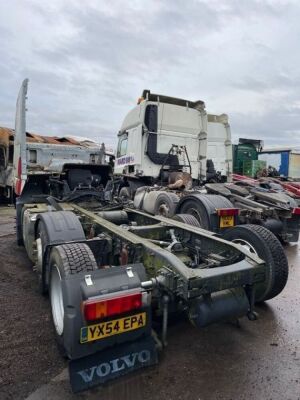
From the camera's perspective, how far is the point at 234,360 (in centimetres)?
266

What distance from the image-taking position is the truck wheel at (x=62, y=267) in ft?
8.37

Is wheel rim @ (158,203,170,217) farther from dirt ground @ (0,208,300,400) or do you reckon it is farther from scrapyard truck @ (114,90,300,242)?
dirt ground @ (0,208,300,400)

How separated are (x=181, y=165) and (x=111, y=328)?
6.62m

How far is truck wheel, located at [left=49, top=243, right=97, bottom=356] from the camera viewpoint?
255 cm

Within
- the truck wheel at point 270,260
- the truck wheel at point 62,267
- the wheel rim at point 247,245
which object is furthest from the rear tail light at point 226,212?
the truck wheel at point 62,267

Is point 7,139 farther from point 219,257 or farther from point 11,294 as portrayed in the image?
point 219,257

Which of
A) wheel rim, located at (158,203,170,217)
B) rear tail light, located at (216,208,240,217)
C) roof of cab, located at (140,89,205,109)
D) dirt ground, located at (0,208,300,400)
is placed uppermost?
roof of cab, located at (140,89,205,109)

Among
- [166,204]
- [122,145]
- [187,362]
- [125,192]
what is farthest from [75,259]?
[122,145]

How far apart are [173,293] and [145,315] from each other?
0.25 meters

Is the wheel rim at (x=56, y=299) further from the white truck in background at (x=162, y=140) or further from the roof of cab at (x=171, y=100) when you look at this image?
the roof of cab at (x=171, y=100)

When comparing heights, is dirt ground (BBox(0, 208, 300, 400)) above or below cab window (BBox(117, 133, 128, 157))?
below

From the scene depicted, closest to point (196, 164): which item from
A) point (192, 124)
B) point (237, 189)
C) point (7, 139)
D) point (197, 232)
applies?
point (192, 124)

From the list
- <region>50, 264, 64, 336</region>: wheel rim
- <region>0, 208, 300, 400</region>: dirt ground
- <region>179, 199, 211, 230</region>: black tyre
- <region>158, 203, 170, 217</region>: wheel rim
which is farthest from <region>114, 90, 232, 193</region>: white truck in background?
<region>50, 264, 64, 336</region>: wheel rim

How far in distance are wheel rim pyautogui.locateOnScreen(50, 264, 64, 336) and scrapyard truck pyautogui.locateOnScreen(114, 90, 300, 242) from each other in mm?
3061
